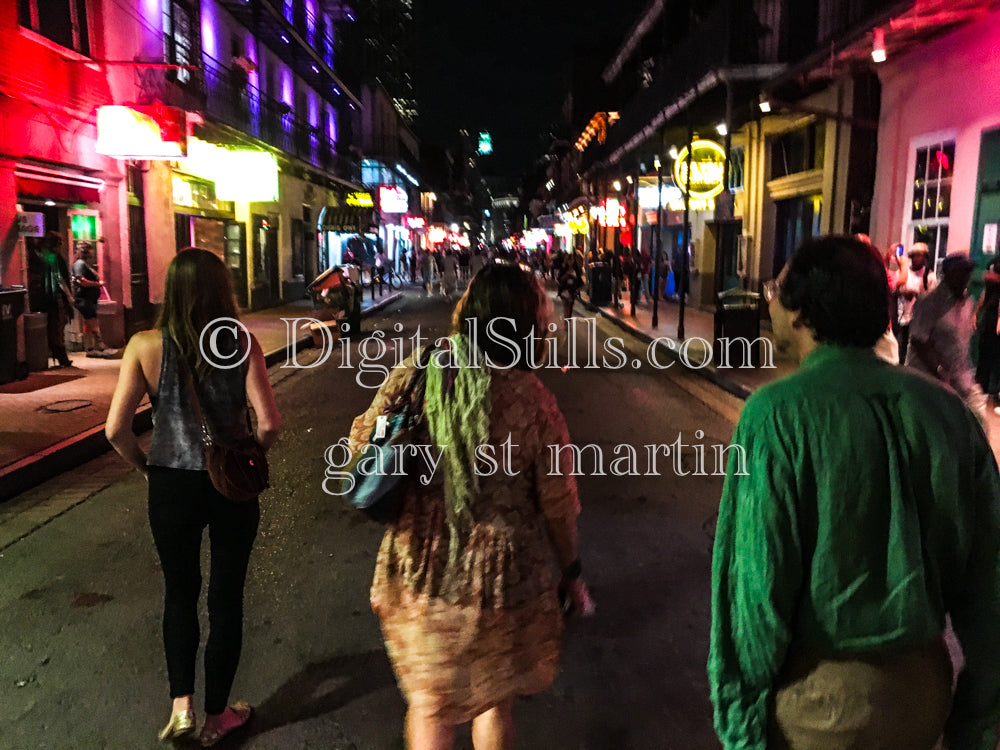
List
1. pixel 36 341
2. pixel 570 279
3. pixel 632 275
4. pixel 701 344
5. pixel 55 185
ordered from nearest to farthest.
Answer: pixel 36 341 < pixel 55 185 < pixel 701 344 < pixel 570 279 < pixel 632 275

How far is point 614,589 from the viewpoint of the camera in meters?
4.65

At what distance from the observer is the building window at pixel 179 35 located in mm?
16297

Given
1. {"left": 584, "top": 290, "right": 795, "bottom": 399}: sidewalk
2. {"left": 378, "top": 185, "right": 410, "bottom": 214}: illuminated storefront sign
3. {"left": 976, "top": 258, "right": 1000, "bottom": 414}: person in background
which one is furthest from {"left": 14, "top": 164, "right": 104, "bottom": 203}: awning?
{"left": 378, "top": 185, "right": 410, "bottom": 214}: illuminated storefront sign

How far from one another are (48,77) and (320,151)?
19.9 meters

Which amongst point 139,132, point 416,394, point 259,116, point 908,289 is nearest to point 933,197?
point 908,289

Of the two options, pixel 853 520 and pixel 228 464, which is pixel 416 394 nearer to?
pixel 228 464

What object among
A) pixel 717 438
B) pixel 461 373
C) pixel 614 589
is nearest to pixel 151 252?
pixel 717 438

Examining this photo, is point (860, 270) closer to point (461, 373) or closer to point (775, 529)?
point (775, 529)

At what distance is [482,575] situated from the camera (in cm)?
228

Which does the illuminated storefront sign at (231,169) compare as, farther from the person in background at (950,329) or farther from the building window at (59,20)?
the person in background at (950,329)

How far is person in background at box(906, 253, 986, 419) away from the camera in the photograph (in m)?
5.35

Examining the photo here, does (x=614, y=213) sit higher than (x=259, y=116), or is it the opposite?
(x=259, y=116)

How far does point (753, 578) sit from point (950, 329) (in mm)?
4516

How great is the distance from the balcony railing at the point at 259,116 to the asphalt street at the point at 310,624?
575 inches
